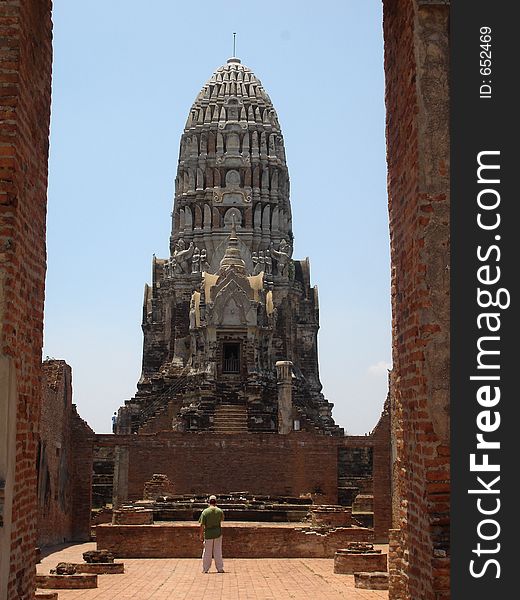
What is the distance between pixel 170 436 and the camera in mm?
31344

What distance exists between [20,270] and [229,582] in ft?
26.6

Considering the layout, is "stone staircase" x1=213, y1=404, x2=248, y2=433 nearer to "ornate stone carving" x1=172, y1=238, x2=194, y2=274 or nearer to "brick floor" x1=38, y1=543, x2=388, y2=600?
"ornate stone carving" x1=172, y1=238, x2=194, y2=274

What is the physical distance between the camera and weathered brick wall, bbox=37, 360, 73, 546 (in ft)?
74.4

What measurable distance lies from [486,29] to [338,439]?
22827mm

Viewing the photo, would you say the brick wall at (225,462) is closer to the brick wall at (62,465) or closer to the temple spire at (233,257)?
the brick wall at (62,465)

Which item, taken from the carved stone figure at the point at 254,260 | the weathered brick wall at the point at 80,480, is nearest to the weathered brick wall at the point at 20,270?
the weathered brick wall at the point at 80,480

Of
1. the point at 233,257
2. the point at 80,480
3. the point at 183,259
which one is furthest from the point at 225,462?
the point at 183,259

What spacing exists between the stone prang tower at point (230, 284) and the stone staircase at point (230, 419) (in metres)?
0.85

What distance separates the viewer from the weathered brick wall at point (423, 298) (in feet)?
24.1

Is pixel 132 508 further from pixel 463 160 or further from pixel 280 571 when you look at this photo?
pixel 463 160

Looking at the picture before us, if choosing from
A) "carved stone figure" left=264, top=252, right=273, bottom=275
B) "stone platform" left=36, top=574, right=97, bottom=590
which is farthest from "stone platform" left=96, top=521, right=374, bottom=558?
"carved stone figure" left=264, top=252, right=273, bottom=275

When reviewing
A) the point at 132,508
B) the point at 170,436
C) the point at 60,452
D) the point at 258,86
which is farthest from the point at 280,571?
the point at 258,86

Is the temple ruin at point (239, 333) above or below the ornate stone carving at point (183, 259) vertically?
below

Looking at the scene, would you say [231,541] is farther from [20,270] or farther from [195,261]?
→ [195,261]
